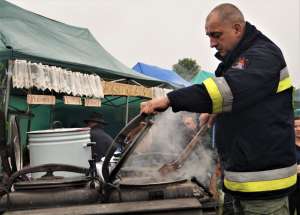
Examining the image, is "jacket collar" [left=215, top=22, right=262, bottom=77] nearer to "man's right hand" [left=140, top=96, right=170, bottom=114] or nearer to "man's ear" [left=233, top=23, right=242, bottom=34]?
"man's ear" [left=233, top=23, right=242, bottom=34]

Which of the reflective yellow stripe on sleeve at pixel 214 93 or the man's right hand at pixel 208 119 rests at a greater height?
the reflective yellow stripe on sleeve at pixel 214 93

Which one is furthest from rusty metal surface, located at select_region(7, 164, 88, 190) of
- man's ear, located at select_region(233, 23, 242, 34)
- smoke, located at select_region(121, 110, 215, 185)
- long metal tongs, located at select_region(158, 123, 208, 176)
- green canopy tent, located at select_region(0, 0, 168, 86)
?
green canopy tent, located at select_region(0, 0, 168, 86)

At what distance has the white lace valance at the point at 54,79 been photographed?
5418mm

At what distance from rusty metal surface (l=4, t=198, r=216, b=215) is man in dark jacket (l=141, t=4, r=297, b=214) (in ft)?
1.21

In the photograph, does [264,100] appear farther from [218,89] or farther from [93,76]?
[93,76]

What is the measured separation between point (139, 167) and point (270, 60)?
1409mm

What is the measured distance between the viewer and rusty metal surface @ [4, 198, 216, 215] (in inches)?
75.8

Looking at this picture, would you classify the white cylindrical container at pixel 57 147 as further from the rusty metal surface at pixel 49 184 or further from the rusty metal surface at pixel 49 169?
the rusty metal surface at pixel 49 184

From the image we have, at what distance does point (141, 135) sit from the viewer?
2.17m

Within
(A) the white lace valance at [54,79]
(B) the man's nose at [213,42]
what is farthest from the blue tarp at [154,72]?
(B) the man's nose at [213,42]

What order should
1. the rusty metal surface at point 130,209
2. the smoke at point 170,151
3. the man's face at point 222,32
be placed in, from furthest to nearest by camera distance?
the smoke at point 170,151, the man's face at point 222,32, the rusty metal surface at point 130,209

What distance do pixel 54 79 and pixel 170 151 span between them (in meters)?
3.36

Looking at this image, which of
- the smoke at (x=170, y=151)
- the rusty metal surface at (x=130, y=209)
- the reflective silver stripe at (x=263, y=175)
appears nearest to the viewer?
the rusty metal surface at (x=130, y=209)

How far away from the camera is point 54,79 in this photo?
19.9 feet
